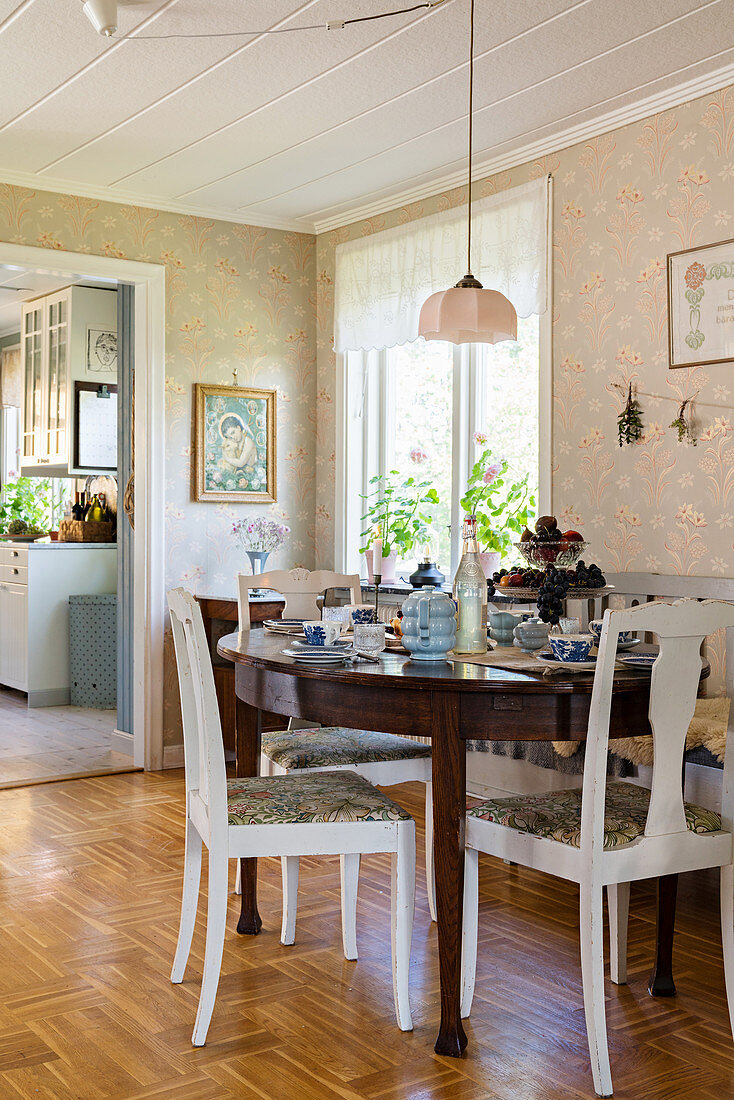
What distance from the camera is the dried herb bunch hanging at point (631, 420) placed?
381cm

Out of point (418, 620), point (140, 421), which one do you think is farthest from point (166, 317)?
point (418, 620)

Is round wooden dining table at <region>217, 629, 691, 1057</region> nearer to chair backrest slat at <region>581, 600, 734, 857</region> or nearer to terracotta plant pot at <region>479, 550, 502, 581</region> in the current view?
chair backrest slat at <region>581, 600, 734, 857</region>

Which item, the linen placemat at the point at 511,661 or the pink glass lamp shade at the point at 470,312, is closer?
the linen placemat at the point at 511,661

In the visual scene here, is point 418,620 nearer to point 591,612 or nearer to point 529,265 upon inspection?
point 591,612

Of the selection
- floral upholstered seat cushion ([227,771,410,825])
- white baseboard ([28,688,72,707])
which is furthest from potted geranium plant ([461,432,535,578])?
white baseboard ([28,688,72,707])

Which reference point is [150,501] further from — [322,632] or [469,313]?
[322,632]

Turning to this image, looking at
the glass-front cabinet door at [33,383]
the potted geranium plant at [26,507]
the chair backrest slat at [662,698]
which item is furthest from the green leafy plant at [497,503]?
the potted geranium plant at [26,507]

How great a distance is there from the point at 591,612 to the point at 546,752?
0.57 metres

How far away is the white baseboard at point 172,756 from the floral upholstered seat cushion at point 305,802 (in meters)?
2.50

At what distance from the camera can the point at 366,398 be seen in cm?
529

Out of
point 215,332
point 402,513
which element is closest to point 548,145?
point 402,513

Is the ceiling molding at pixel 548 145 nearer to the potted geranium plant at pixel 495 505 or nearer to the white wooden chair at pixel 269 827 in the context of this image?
the potted geranium plant at pixel 495 505

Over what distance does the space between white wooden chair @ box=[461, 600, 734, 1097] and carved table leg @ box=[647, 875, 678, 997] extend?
23cm

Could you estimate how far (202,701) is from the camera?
2.38 meters
